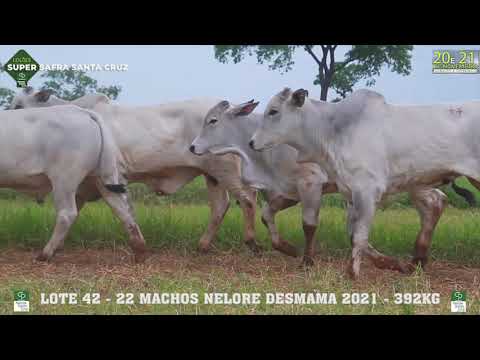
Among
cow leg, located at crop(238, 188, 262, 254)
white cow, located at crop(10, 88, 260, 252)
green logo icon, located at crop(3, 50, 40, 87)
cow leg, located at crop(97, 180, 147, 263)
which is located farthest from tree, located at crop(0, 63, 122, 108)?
cow leg, located at crop(238, 188, 262, 254)

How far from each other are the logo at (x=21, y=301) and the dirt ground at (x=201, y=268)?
66cm

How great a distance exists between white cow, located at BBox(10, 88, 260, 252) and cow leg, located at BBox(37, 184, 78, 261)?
2.37 feet

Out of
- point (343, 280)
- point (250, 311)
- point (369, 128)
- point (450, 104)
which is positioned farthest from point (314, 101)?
point (250, 311)

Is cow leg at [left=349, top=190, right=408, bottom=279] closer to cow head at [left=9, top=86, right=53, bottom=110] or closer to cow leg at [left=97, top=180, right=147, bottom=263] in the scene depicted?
cow leg at [left=97, top=180, right=147, bottom=263]

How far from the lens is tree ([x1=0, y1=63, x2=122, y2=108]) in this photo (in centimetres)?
493

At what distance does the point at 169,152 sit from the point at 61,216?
105cm

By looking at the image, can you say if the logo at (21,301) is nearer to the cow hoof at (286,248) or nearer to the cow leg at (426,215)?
the cow hoof at (286,248)

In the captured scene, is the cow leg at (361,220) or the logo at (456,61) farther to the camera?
the cow leg at (361,220)

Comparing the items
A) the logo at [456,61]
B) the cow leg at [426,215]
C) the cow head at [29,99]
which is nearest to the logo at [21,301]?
the cow head at [29,99]

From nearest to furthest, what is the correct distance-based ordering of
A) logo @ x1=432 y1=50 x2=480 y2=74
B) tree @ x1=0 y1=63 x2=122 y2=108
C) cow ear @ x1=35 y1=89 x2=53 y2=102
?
logo @ x1=432 y1=50 x2=480 y2=74 < tree @ x1=0 y1=63 x2=122 y2=108 < cow ear @ x1=35 y1=89 x2=53 y2=102

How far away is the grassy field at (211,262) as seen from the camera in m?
4.37

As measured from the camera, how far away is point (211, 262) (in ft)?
18.9

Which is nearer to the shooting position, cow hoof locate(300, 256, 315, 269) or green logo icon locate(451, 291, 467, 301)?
green logo icon locate(451, 291, 467, 301)

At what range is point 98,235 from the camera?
6.16 meters
